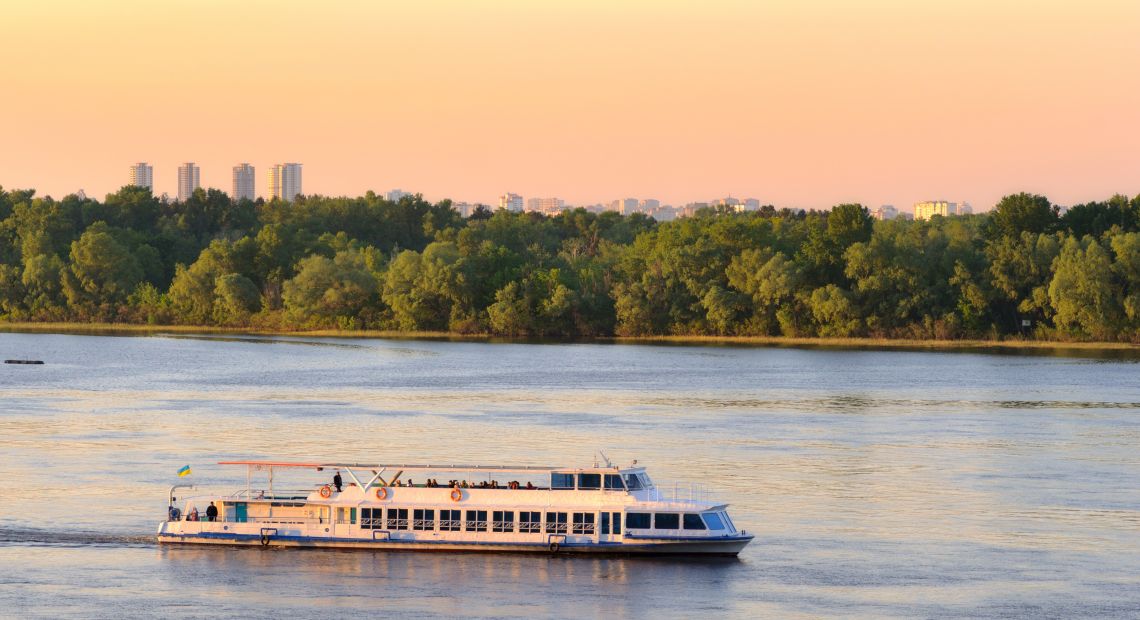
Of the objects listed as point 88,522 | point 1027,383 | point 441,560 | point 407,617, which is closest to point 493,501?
point 441,560

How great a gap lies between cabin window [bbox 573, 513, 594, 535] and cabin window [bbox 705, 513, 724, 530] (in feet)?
13.4

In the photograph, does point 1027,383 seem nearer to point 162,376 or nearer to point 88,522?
point 162,376

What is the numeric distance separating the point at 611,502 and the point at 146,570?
52.7 feet

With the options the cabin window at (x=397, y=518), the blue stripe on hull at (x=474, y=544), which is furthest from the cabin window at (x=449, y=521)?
the cabin window at (x=397, y=518)

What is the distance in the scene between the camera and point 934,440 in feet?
306

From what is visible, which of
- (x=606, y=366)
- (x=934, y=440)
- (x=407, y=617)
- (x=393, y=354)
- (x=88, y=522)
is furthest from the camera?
(x=393, y=354)

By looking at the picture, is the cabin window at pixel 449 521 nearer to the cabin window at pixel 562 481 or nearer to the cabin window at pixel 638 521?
the cabin window at pixel 562 481

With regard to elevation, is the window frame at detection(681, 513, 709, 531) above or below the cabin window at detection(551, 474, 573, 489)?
below

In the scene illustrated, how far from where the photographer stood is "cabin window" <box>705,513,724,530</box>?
191 ft

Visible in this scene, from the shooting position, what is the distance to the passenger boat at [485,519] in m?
58.4

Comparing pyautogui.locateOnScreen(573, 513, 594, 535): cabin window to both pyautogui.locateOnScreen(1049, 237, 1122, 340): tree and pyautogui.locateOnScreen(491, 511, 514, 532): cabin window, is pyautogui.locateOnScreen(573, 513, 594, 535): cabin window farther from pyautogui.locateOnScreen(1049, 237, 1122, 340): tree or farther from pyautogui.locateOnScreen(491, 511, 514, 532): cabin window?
pyautogui.locateOnScreen(1049, 237, 1122, 340): tree

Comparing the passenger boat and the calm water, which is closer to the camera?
the calm water

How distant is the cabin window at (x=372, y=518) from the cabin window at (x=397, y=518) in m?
0.29

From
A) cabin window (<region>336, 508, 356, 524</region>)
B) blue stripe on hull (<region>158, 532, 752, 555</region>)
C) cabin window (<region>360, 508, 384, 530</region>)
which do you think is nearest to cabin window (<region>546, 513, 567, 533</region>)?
blue stripe on hull (<region>158, 532, 752, 555</region>)
